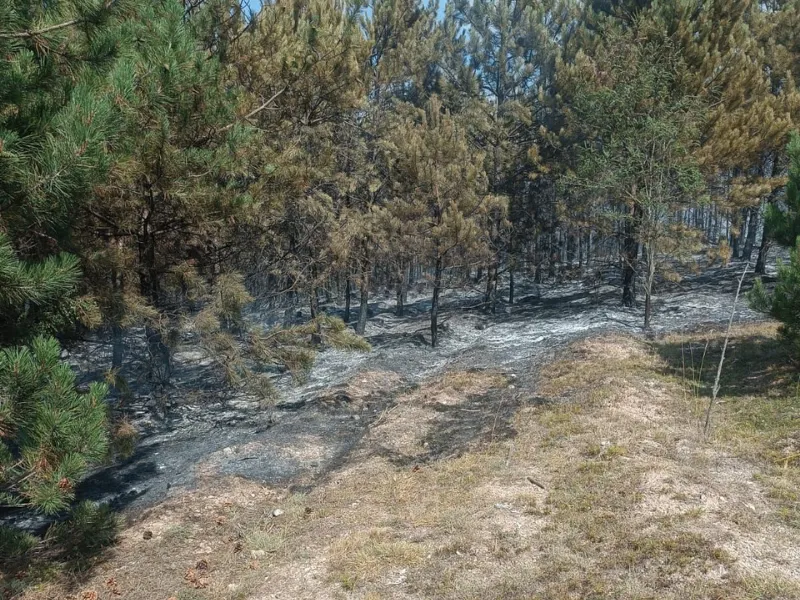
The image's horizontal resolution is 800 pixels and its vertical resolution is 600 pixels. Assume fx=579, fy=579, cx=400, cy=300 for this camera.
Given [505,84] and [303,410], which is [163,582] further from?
[505,84]

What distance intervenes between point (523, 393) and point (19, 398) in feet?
25.4

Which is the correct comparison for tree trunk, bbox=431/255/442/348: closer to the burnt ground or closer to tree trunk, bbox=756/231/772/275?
the burnt ground

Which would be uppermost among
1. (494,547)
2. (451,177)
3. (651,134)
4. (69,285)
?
(651,134)

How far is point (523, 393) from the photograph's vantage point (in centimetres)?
1004

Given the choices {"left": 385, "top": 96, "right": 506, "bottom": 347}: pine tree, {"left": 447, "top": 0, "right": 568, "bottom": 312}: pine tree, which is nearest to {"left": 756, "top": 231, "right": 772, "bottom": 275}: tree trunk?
{"left": 447, "top": 0, "right": 568, "bottom": 312}: pine tree

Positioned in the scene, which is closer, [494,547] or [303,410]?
[494,547]

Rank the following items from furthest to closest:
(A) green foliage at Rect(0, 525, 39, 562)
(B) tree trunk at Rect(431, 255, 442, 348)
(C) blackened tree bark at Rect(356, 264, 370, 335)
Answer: (C) blackened tree bark at Rect(356, 264, 370, 335) < (B) tree trunk at Rect(431, 255, 442, 348) < (A) green foliage at Rect(0, 525, 39, 562)

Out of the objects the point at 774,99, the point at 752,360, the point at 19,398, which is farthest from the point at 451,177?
the point at 19,398

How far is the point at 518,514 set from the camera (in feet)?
18.3

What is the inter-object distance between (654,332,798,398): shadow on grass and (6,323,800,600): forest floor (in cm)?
7

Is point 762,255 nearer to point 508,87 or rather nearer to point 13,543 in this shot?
point 508,87

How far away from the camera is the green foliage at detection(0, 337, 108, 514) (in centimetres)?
395

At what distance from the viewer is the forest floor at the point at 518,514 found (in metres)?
4.50

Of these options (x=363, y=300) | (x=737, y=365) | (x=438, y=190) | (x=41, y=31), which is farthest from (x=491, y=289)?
(x=41, y=31)
